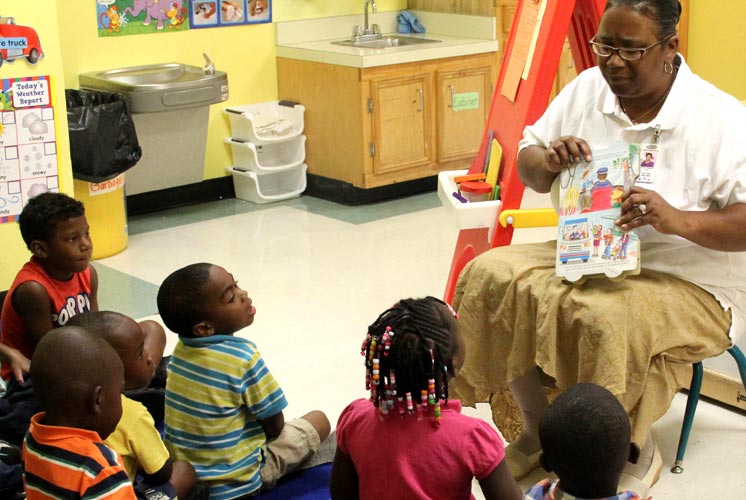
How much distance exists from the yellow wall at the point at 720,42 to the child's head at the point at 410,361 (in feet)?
15.2

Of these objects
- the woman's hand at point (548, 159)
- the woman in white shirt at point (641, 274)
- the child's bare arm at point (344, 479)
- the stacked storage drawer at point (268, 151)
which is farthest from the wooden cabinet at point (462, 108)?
the child's bare arm at point (344, 479)

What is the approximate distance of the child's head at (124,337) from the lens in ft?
7.27

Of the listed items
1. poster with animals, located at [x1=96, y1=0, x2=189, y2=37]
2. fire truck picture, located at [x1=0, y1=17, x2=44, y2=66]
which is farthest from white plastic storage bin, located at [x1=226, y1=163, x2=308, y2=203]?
fire truck picture, located at [x1=0, y1=17, x2=44, y2=66]

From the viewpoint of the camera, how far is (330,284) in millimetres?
4391

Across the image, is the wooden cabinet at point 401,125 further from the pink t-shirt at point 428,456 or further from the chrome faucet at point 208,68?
the pink t-shirt at point 428,456

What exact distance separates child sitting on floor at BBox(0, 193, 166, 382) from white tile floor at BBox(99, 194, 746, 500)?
83 centimetres

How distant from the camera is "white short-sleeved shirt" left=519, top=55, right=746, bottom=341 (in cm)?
249

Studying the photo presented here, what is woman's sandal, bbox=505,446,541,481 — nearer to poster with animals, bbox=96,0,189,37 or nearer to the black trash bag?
the black trash bag

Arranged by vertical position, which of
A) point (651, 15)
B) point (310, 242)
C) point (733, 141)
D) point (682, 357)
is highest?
point (651, 15)

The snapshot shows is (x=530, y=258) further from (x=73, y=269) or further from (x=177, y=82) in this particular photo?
(x=177, y=82)

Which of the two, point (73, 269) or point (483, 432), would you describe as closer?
point (483, 432)

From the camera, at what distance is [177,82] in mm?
5203

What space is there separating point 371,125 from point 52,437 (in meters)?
4.00

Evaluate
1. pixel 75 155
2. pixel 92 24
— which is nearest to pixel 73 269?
pixel 75 155
